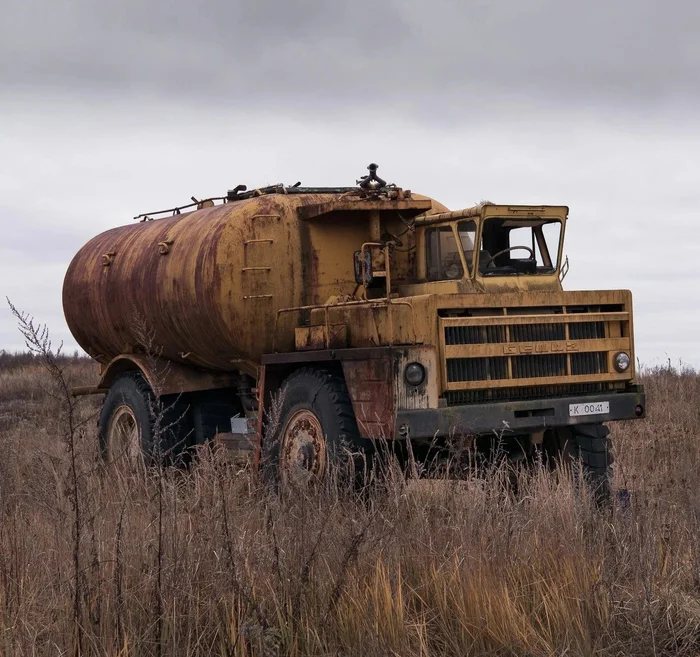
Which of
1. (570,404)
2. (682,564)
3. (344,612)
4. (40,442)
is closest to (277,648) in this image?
(344,612)

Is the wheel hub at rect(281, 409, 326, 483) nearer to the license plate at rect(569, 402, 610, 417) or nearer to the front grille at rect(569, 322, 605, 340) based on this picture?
the license plate at rect(569, 402, 610, 417)

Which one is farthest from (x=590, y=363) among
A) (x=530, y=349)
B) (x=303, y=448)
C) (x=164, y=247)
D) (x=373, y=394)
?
(x=164, y=247)

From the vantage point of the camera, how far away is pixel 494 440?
34.0 feet

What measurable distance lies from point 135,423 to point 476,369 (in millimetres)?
5858

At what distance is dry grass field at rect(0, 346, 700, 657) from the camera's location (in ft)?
20.0

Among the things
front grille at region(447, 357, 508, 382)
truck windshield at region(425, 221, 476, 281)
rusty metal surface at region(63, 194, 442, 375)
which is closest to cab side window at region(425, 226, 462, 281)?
truck windshield at region(425, 221, 476, 281)

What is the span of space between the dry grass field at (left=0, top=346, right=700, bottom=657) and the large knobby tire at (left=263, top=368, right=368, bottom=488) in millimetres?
1875

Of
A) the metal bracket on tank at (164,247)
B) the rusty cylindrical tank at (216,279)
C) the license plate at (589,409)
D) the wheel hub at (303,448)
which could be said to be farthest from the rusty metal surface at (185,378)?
the license plate at (589,409)

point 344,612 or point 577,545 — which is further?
point 577,545

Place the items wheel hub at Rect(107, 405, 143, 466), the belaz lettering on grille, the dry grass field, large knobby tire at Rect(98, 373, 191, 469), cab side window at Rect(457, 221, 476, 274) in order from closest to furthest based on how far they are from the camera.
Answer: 1. the dry grass field
2. the belaz lettering on grille
3. cab side window at Rect(457, 221, 476, 274)
4. large knobby tire at Rect(98, 373, 191, 469)
5. wheel hub at Rect(107, 405, 143, 466)

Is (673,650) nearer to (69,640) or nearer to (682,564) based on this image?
(682,564)

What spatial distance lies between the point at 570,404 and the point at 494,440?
833 millimetres

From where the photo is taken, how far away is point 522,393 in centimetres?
1059

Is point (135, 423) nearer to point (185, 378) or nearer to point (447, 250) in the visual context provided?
point (185, 378)
